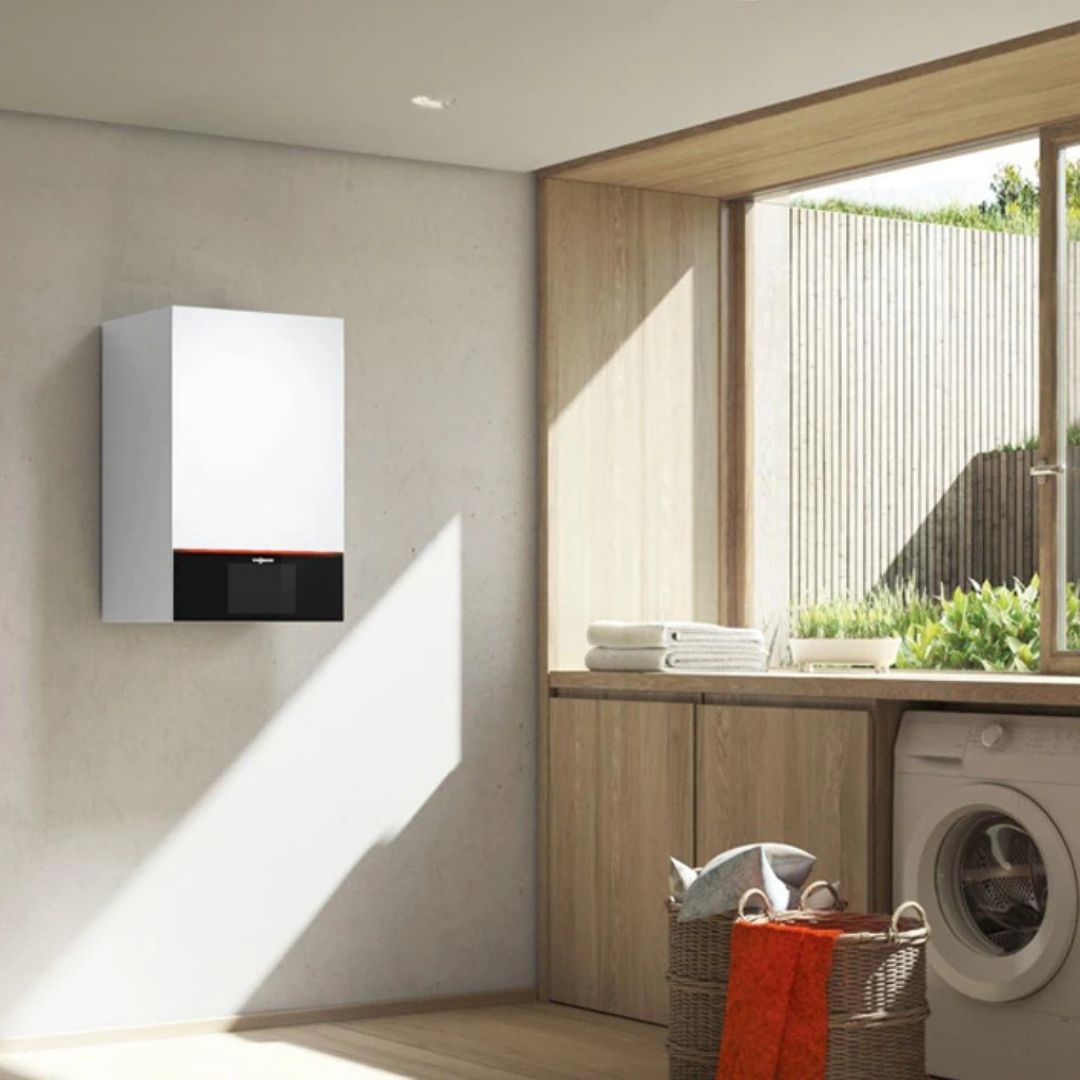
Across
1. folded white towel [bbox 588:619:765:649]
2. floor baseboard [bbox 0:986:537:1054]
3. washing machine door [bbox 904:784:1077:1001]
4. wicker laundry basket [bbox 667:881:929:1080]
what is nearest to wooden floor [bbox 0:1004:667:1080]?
floor baseboard [bbox 0:986:537:1054]

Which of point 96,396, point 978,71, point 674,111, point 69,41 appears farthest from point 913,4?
point 96,396

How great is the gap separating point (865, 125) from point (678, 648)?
4.68 feet

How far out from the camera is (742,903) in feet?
13.8

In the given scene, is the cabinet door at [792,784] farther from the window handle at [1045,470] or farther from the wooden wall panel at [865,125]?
the wooden wall panel at [865,125]

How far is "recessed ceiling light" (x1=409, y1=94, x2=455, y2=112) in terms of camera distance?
4988 mm

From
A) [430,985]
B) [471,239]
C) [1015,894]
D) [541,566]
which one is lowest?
[430,985]

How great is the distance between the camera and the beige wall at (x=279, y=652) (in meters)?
5.09

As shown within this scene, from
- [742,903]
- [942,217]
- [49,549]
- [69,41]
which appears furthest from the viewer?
[942,217]

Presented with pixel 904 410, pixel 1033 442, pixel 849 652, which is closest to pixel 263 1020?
pixel 849 652

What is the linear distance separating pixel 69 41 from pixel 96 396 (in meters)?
1.02

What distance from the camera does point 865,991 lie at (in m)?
4.08

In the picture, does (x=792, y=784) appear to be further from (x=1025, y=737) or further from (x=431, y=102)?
(x=431, y=102)

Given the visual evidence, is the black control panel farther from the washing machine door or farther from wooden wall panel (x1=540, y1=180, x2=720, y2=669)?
the washing machine door

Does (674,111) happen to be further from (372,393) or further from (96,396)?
(96,396)
